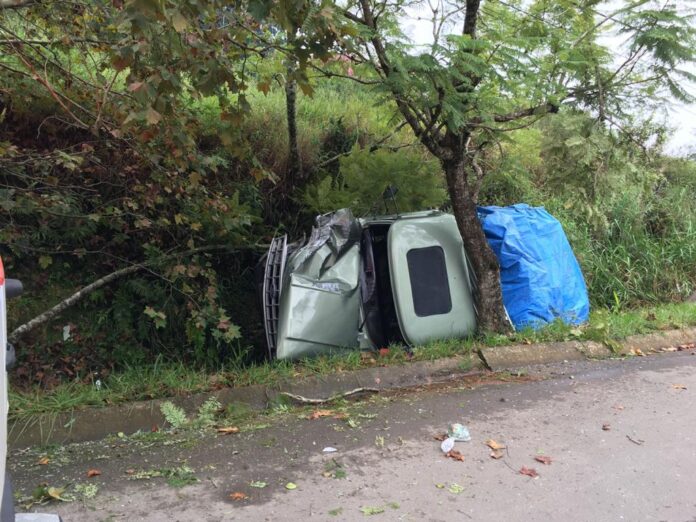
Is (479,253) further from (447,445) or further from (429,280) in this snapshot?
(447,445)

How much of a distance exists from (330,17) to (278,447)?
2455 millimetres

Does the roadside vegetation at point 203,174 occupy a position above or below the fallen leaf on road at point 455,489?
above

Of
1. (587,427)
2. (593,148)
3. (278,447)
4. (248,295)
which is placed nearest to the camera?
(278,447)

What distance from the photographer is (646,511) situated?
2.79 metres

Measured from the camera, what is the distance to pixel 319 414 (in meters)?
3.99

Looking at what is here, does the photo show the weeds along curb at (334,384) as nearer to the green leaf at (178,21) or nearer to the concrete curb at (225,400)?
the concrete curb at (225,400)

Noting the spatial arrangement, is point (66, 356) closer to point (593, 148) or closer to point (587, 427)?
point (587, 427)

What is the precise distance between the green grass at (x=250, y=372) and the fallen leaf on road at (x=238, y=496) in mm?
1523

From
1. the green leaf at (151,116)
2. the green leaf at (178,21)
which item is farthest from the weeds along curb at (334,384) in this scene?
the green leaf at (178,21)

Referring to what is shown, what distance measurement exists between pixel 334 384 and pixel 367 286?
1112 millimetres

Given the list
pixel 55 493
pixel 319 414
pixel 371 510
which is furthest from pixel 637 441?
pixel 55 493

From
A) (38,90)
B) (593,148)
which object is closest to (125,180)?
(38,90)

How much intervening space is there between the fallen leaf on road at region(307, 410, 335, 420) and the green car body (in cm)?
81

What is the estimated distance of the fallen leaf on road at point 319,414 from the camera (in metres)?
3.94
